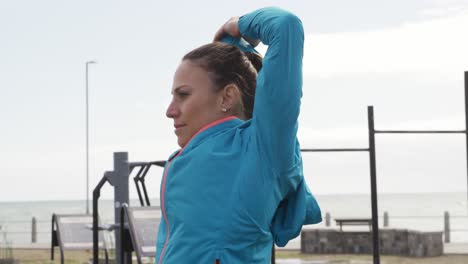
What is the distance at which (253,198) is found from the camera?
46.4 inches

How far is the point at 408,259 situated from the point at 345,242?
1037 millimetres

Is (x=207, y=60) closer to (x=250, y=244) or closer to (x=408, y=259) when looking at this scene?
(x=250, y=244)

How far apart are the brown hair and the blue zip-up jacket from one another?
63mm

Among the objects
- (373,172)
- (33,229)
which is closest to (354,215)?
(33,229)

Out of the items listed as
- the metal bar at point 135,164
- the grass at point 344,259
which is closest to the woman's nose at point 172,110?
the metal bar at point 135,164

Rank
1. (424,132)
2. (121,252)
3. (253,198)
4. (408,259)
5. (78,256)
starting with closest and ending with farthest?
(253,198)
(121,252)
(424,132)
(408,259)
(78,256)

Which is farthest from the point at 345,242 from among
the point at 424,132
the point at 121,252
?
the point at 121,252

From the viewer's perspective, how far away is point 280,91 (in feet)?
3.75

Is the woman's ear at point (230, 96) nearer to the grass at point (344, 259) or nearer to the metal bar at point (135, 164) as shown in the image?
the metal bar at point (135, 164)

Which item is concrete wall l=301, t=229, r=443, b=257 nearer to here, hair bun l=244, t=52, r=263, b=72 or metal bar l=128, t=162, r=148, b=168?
metal bar l=128, t=162, r=148, b=168

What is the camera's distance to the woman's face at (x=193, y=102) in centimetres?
125

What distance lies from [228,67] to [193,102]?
0.25 ft

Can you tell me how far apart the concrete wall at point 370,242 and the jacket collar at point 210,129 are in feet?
39.6

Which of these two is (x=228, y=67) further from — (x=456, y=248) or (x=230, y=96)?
(x=456, y=248)
